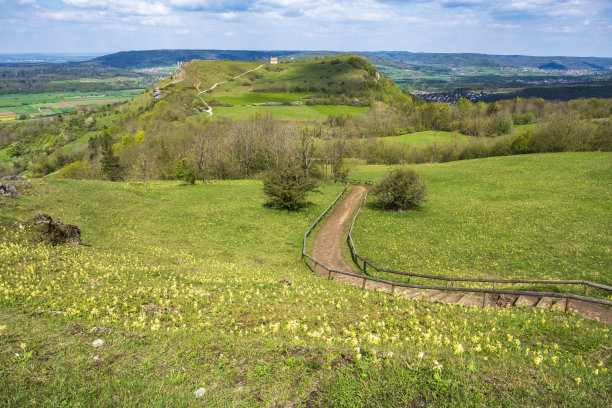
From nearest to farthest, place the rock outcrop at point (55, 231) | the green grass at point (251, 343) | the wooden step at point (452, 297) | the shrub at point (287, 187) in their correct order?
the green grass at point (251, 343), the wooden step at point (452, 297), the rock outcrop at point (55, 231), the shrub at point (287, 187)

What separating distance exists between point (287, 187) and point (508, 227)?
2450 cm

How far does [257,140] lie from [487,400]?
230ft

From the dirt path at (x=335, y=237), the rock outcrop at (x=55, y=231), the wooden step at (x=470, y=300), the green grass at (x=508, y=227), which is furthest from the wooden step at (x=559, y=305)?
the rock outcrop at (x=55, y=231)

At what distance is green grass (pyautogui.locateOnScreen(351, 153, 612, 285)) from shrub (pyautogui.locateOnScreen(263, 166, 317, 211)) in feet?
27.9

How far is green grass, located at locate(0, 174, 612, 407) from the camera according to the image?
7133 mm

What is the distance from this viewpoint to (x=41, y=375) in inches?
286

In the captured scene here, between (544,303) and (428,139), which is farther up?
(428,139)

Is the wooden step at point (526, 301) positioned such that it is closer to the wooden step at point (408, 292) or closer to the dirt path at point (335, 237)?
the wooden step at point (408, 292)

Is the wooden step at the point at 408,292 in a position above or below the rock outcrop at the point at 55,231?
below

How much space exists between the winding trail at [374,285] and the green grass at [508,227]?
7.79 ft

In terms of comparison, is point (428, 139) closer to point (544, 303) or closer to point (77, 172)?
point (544, 303)

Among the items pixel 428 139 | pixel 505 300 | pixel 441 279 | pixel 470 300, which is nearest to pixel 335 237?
pixel 441 279

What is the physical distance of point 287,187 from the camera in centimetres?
3897

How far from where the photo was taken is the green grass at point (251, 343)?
713cm
